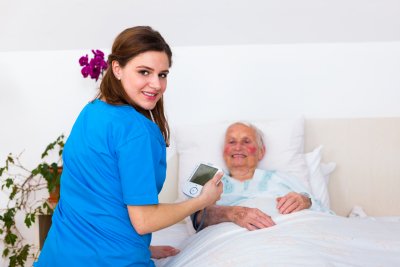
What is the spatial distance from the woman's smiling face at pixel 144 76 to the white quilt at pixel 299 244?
46 cm

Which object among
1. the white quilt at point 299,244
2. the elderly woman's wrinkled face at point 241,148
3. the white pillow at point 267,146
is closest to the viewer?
the white quilt at point 299,244

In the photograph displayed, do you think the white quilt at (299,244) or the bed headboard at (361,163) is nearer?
the white quilt at (299,244)

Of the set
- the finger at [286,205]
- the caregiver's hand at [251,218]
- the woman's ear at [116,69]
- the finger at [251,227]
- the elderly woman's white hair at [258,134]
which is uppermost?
the woman's ear at [116,69]

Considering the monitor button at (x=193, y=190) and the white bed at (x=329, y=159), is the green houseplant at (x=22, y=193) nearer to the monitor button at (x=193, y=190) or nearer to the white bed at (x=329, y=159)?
the white bed at (x=329, y=159)

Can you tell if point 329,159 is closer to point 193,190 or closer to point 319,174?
point 319,174

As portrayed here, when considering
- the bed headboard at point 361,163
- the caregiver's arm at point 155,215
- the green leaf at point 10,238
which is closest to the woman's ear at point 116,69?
the caregiver's arm at point 155,215

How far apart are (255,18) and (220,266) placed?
1.57 metres

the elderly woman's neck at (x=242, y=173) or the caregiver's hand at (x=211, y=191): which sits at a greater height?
the elderly woman's neck at (x=242, y=173)

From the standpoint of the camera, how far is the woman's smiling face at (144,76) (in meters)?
1.15

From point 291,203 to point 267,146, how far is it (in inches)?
23.2

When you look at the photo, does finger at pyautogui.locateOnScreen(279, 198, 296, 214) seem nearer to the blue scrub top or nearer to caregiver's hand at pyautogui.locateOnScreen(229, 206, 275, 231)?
caregiver's hand at pyautogui.locateOnScreen(229, 206, 275, 231)

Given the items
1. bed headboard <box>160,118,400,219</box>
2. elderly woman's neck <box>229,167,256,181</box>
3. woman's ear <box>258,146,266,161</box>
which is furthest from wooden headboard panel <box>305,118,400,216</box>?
elderly woman's neck <box>229,167,256,181</box>

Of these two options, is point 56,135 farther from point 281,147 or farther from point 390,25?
point 390,25

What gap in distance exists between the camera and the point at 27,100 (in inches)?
101
